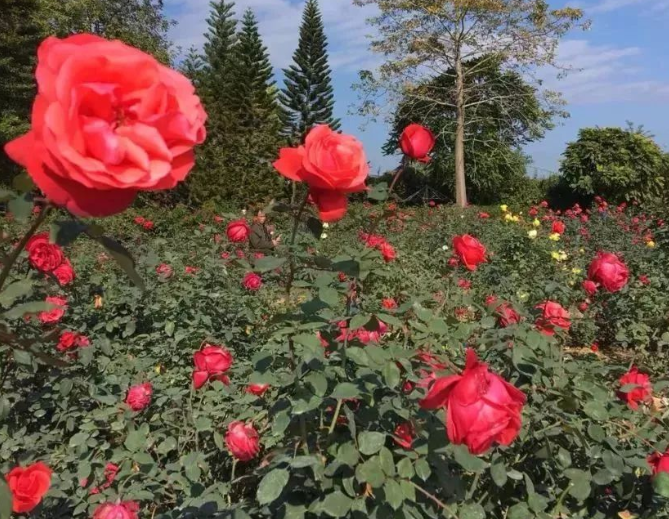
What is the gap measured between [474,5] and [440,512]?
54.6 feet

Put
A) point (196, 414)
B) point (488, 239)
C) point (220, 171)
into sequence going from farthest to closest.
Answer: point (220, 171)
point (488, 239)
point (196, 414)

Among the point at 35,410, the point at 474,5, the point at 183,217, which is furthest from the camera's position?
the point at 474,5

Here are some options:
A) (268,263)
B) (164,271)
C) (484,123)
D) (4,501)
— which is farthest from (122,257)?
(484,123)

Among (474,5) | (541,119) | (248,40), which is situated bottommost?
(541,119)

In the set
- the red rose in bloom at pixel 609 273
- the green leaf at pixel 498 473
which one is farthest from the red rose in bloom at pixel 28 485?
the red rose in bloom at pixel 609 273

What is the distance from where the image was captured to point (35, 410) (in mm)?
2027

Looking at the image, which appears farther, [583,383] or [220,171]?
[220,171]

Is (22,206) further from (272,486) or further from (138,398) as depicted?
(138,398)

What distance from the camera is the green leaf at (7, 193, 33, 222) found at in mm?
535

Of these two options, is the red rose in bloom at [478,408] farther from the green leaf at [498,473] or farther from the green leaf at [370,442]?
the green leaf at [498,473]

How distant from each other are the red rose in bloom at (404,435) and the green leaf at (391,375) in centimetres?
11

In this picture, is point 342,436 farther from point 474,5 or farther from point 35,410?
point 474,5

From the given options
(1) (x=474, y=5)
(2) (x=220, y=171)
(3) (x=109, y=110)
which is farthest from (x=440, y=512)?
(1) (x=474, y=5)

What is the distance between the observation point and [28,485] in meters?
1.01
